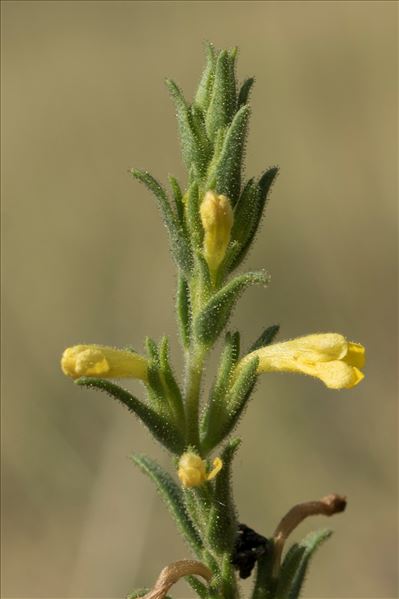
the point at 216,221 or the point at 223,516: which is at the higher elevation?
the point at 216,221

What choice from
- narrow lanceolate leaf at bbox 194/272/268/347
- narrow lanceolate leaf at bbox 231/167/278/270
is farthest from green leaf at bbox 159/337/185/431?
narrow lanceolate leaf at bbox 231/167/278/270

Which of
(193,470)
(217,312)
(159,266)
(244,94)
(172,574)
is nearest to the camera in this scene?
(193,470)

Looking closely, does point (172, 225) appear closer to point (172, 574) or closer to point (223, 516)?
point (223, 516)

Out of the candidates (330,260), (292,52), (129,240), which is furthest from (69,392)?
(292,52)

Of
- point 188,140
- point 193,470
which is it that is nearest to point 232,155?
point 188,140

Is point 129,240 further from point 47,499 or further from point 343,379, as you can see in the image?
point 343,379

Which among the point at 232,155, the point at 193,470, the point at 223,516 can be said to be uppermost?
the point at 232,155

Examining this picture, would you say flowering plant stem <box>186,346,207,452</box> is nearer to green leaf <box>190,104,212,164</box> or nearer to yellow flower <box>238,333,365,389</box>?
yellow flower <box>238,333,365,389</box>
